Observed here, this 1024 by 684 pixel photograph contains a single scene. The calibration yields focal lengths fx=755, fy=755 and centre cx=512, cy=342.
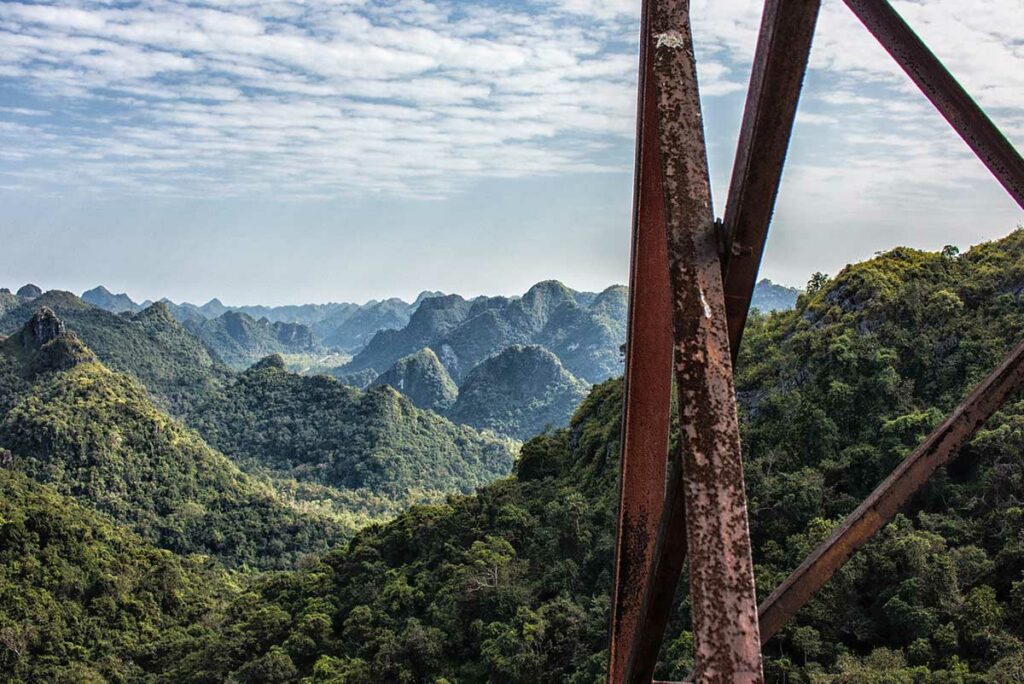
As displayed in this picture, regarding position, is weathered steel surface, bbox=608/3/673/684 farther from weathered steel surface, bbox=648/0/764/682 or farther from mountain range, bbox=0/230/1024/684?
mountain range, bbox=0/230/1024/684

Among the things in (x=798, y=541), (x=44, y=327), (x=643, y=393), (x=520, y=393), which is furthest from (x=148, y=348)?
(x=643, y=393)

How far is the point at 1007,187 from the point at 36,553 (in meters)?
31.5

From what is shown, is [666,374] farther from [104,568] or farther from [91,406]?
[91,406]

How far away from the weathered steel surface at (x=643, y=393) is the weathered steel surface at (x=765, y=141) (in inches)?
11.7

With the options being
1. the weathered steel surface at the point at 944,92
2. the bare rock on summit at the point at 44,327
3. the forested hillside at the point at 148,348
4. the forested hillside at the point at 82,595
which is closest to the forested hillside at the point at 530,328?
the forested hillside at the point at 148,348

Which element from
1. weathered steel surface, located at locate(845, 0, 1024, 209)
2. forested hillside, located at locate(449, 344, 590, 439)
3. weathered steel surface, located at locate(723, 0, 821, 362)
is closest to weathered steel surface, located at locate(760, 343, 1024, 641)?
weathered steel surface, located at locate(845, 0, 1024, 209)

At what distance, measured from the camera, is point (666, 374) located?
1438 millimetres

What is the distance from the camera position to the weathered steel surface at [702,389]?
33.4 inches

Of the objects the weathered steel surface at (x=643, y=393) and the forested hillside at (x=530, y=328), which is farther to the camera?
the forested hillside at (x=530, y=328)

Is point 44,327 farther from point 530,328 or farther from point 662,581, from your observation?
point 530,328

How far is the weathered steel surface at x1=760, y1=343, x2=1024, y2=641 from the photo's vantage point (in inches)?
55.2

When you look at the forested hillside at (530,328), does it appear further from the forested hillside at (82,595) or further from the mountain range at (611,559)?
the mountain range at (611,559)

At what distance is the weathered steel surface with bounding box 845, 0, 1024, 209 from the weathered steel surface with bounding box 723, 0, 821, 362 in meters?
0.49

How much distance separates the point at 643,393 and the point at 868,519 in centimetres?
48
